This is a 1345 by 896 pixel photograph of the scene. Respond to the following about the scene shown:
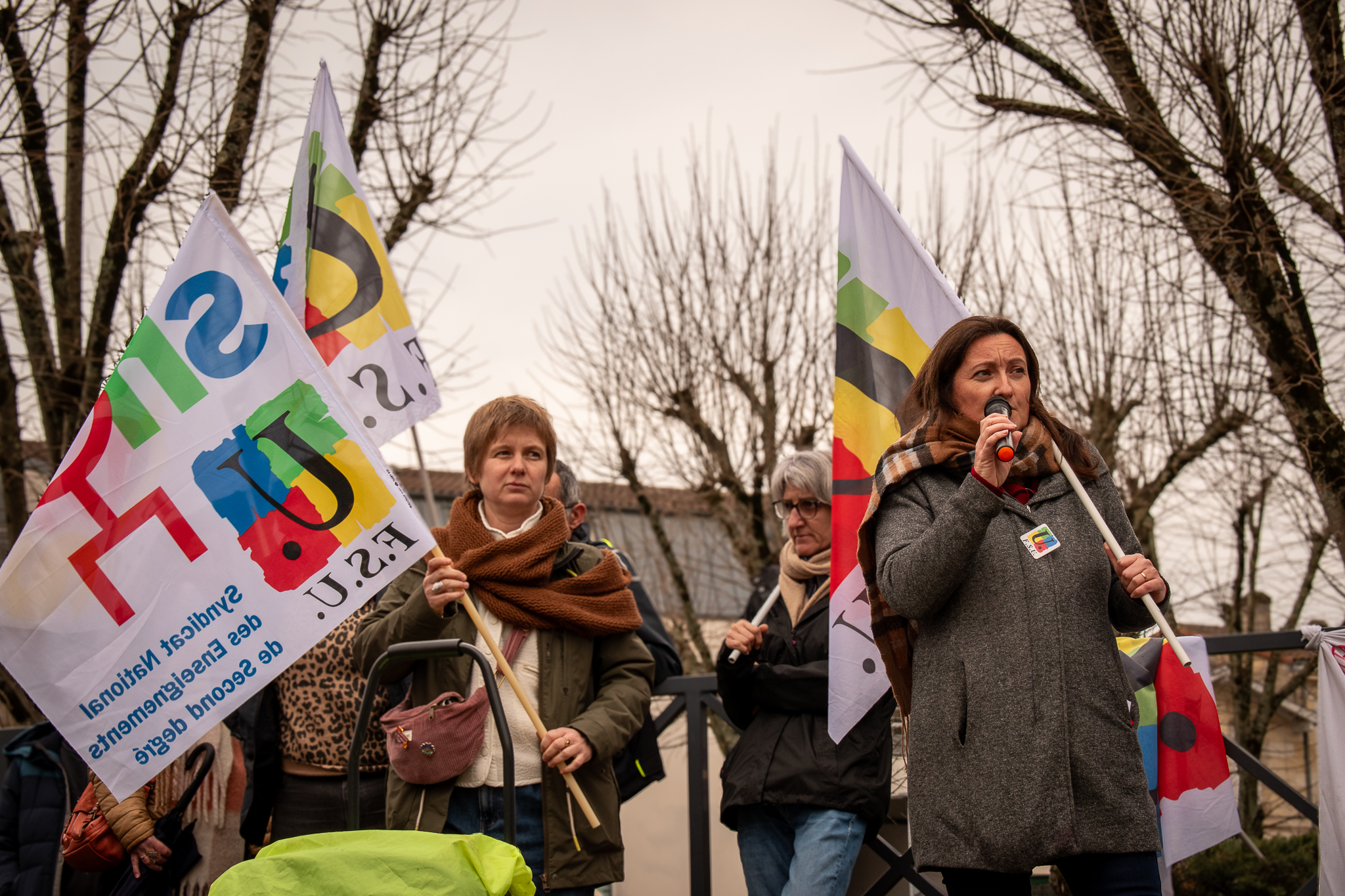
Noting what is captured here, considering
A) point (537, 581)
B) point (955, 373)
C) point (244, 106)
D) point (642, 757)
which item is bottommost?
point (642, 757)

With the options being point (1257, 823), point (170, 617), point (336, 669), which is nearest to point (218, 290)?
point (170, 617)

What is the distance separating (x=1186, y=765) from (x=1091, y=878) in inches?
54.6

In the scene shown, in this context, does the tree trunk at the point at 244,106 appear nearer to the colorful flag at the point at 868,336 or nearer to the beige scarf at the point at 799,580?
the colorful flag at the point at 868,336


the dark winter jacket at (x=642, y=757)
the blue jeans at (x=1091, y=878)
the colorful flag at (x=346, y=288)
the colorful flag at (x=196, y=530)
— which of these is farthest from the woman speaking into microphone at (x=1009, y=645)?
the colorful flag at (x=346, y=288)

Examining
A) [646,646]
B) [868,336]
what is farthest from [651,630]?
[868,336]

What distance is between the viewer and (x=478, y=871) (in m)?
2.07

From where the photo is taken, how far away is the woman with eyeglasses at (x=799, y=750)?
3170mm

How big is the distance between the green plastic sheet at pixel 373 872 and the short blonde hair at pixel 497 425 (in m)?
1.53

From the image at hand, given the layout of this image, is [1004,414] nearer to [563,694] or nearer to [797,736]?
[797,736]

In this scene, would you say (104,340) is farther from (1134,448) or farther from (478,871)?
(1134,448)

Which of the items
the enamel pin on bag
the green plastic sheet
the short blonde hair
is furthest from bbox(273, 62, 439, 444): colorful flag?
the enamel pin on bag

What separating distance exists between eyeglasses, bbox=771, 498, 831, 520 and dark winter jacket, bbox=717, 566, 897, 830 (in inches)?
9.6

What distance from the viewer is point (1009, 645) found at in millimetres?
2367

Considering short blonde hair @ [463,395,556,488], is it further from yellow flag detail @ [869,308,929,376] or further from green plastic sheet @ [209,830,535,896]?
green plastic sheet @ [209,830,535,896]
